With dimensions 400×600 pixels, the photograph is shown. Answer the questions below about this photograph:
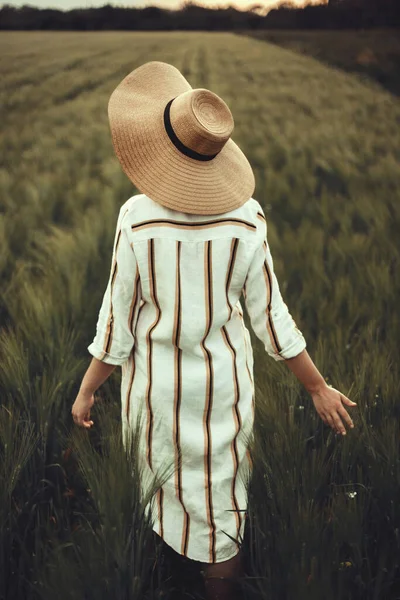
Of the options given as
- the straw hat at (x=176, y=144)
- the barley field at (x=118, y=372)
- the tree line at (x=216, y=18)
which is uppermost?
the tree line at (x=216, y=18)

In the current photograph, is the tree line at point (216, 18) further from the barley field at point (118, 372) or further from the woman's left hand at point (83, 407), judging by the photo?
the woman's left hand at point (83, 407)

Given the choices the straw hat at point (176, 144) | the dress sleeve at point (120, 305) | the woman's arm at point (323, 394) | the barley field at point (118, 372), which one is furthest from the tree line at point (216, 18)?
the woman's arm at point (323, 394)

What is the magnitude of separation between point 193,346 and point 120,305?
136 mm

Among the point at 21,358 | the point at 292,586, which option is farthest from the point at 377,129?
the point at 292,586

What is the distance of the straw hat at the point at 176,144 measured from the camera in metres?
0.89

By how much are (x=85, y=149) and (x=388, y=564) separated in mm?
3367

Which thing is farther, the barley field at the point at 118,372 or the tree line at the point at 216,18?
the tree line at the point at 216,18

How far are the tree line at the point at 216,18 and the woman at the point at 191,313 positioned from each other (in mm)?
1699

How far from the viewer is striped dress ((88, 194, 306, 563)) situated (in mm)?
926

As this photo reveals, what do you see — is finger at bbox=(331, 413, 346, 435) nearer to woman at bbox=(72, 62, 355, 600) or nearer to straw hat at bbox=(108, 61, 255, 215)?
woman at bbox=(72, 62, 355, 600)

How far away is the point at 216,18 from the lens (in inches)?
156

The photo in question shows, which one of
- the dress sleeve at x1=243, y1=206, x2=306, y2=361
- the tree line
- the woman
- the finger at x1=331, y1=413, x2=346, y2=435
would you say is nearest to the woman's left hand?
the woman

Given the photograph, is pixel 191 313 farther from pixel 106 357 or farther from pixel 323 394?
pixel 323 394

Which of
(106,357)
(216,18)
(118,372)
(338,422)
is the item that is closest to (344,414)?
(338,422)
